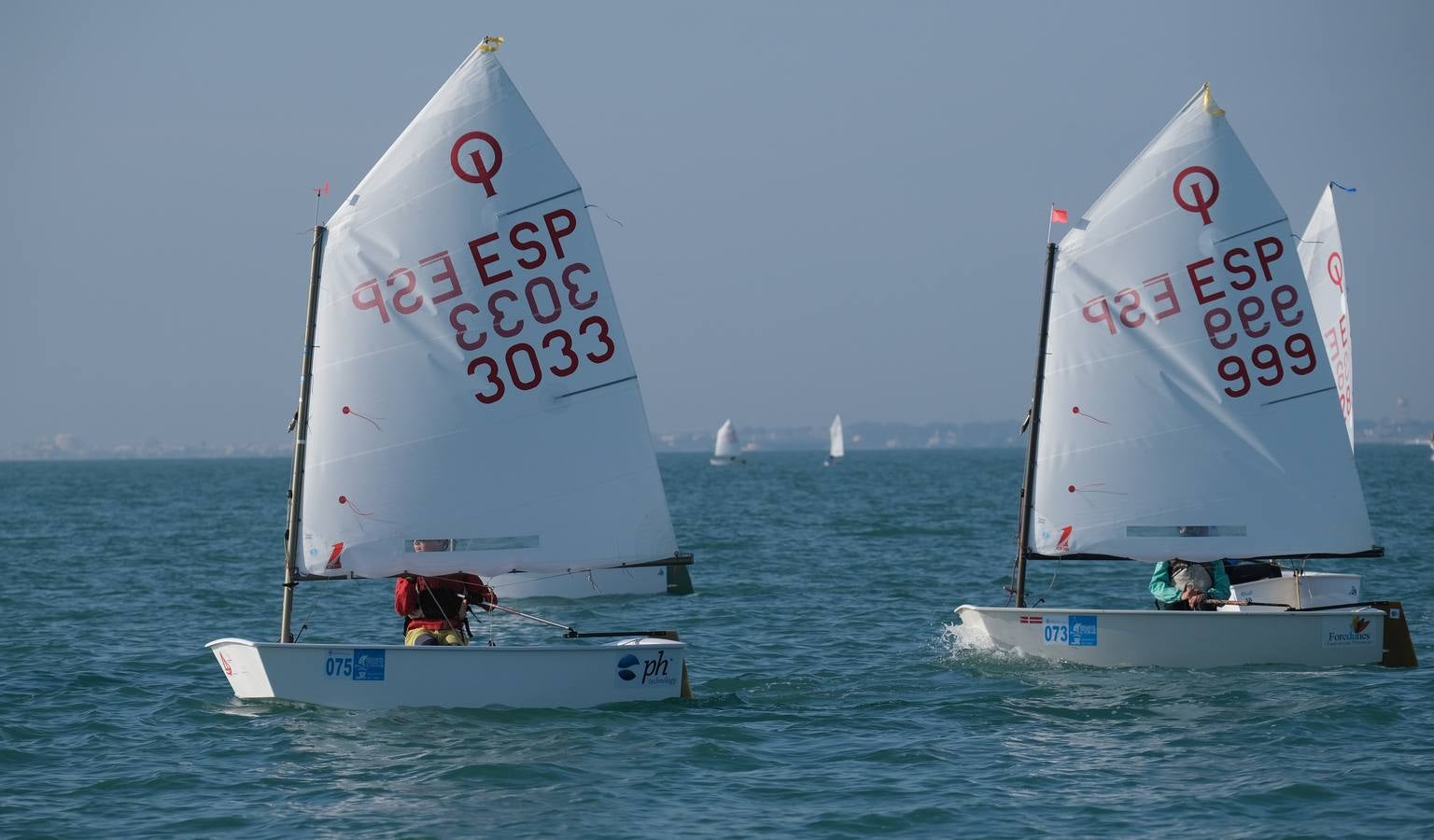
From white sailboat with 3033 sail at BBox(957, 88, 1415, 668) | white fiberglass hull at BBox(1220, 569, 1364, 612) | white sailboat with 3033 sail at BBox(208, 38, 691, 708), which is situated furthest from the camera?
white fiberglass hull at BBox(1220, 569, 1364, 612)

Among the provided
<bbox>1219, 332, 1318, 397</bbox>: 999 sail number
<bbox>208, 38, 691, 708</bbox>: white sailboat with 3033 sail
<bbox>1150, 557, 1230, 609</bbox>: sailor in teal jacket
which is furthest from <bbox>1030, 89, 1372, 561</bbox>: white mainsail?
<bbox>208, 38, 691, 708</bbox>: white sailboat with 3033 sail

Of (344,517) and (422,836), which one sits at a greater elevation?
(344,517)

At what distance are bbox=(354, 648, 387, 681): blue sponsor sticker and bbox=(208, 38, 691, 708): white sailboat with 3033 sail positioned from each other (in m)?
0.01

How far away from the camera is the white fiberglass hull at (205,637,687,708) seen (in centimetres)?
1509

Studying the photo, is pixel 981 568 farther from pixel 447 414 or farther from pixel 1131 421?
pixel 447 414

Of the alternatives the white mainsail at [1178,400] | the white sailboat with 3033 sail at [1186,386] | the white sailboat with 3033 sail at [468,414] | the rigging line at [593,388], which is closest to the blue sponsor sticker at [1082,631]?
the white sailboat with 3033 sail at [1186,386]

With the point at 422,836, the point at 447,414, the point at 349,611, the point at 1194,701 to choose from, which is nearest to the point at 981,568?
the point at 349,611

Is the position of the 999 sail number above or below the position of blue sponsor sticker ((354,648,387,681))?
above

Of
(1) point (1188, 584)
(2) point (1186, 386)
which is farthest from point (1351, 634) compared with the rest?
(2) point (1186, 386)

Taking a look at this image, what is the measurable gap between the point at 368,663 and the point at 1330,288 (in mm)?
20381

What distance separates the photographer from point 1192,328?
18.9 meters

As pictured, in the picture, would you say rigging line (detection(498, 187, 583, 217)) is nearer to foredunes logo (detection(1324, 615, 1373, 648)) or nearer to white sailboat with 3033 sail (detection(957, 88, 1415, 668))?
white sailboat with 3033 sail (detection(957, 88, 1415, 668))

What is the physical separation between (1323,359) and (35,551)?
3433cm

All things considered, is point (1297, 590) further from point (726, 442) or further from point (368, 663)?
point (726, 442)
